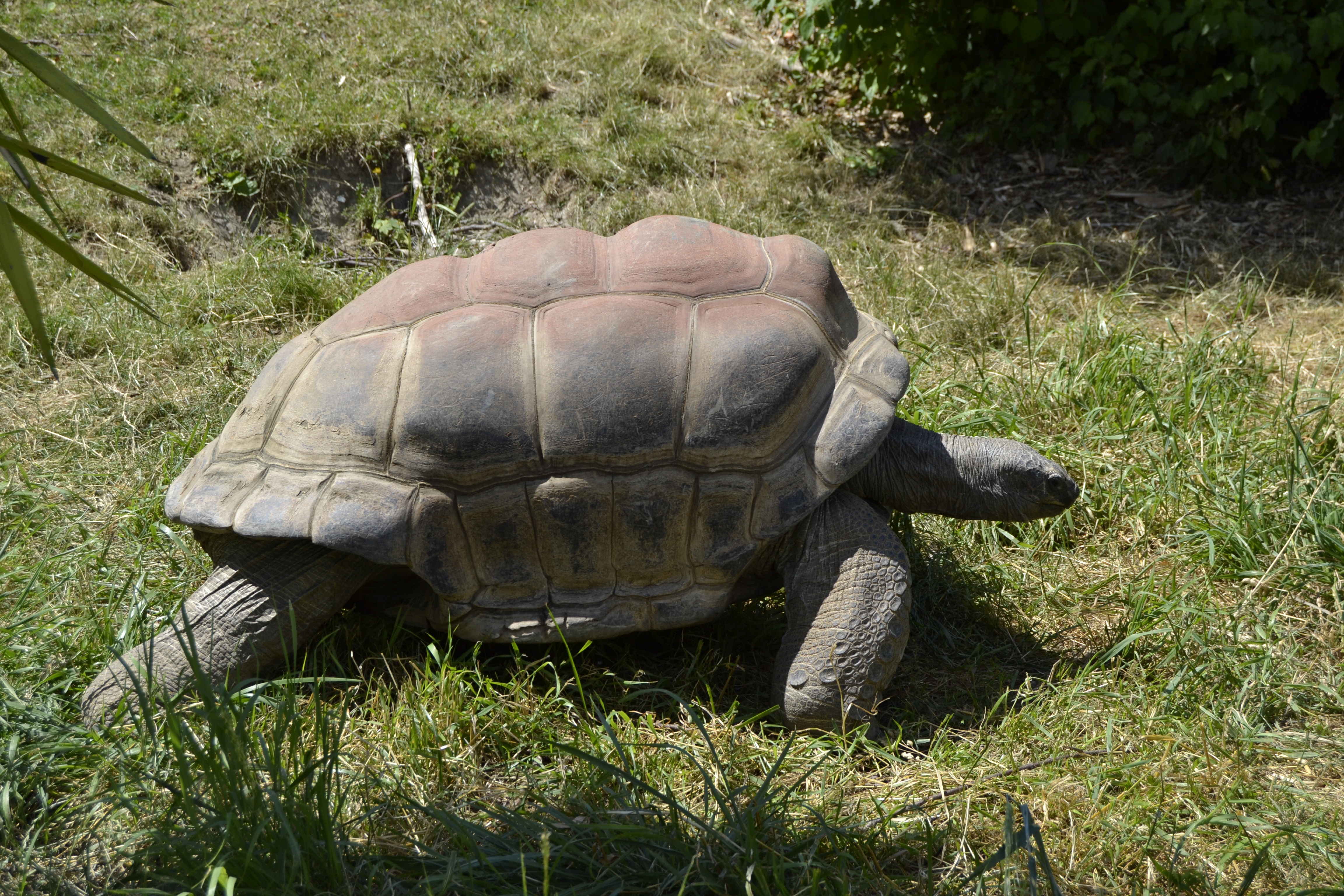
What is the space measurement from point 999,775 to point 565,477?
1558 millimetres

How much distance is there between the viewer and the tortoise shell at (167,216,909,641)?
2.95 meters

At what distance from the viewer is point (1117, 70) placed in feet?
21.4

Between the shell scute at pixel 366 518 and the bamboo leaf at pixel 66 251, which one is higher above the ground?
the bamboo leaf at pixel 66 251

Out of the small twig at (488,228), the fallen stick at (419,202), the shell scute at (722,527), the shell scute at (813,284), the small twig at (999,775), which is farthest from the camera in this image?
the small twig at (488,228)

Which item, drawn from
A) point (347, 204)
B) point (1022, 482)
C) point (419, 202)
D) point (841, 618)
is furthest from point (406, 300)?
point (347, 204)

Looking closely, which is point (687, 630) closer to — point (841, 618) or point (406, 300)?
Result: point (841, 618)

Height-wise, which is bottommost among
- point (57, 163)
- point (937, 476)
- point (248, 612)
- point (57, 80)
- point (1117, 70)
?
point (248, 612)

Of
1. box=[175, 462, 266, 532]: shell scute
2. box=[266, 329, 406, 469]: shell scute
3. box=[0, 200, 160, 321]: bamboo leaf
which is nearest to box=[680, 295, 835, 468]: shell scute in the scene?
box=[266, 329, 406, 469]: shell scute

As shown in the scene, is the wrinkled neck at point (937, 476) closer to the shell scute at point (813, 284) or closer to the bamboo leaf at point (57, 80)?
the shell scute at point (813, 284)

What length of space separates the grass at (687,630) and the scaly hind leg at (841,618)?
0.13m

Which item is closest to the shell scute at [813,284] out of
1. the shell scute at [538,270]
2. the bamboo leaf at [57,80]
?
the shell scute at [538,270]

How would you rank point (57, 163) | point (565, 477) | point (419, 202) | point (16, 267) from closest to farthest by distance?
point (16, 267) < point (57, 163) < point (565, 477) < point (419, 202)

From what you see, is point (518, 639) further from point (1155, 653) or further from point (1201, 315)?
point (1201, 315)

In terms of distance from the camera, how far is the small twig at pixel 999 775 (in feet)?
8.88
